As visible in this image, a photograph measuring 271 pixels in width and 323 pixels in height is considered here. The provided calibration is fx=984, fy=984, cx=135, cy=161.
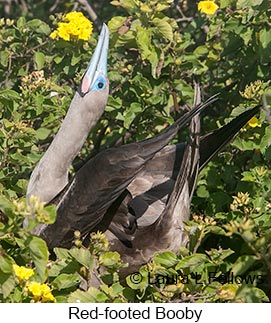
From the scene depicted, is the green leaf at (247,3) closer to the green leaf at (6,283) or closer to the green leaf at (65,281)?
the green leaf at (65,281)

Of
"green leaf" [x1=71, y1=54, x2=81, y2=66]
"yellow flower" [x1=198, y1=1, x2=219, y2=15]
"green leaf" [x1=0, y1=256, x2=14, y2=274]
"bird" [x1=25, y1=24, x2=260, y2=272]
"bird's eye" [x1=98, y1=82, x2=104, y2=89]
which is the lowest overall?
"bird" [x1=25, y1=24, x2=260, y2=272]

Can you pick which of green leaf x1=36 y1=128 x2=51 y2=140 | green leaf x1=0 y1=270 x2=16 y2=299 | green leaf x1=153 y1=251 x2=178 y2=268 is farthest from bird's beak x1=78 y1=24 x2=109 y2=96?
green leaf x1=0 y1=270 x2=16 y2=299

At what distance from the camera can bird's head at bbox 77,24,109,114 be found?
4734 mm

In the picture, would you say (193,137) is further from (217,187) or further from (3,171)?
(3,171)

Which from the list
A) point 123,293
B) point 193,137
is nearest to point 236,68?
point 193,137

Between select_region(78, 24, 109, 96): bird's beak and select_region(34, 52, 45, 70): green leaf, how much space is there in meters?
0.34

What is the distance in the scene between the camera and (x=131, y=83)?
5027 millimetres

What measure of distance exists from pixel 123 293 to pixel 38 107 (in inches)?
43.7

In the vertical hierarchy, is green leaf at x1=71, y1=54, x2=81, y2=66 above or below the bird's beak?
below

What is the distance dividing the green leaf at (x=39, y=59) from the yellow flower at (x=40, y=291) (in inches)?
69.2

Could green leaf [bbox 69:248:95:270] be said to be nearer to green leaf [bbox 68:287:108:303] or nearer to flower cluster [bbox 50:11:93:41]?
green leaf [bbox 68:287:108:303]

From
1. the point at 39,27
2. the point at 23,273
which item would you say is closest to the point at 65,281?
the point at 23,273

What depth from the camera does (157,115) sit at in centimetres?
512

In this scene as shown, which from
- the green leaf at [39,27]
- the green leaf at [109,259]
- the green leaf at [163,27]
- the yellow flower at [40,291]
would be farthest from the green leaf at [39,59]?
the yellow flower at [40,291]
